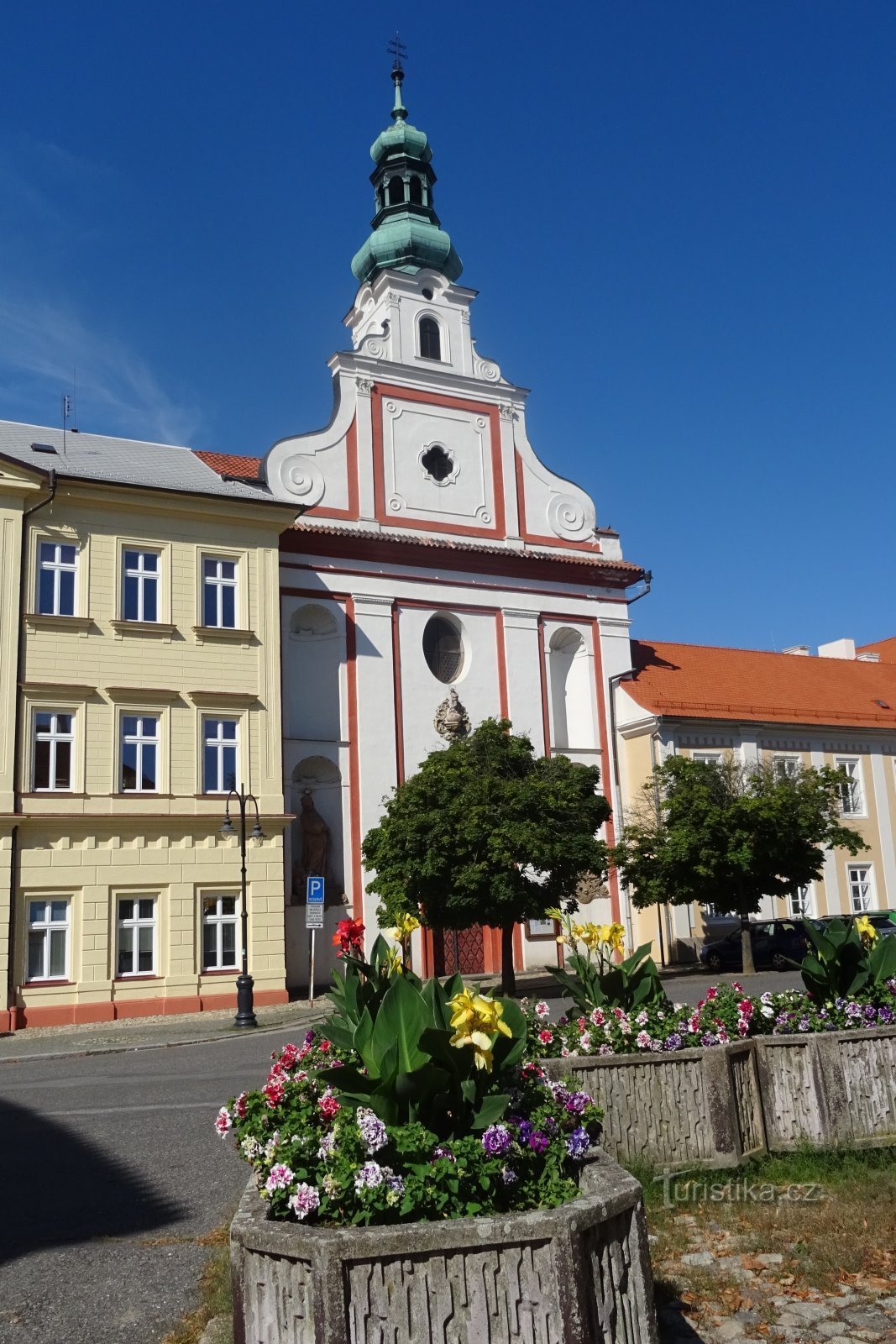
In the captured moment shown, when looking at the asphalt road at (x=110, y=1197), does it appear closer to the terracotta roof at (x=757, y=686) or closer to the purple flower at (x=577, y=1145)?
the purple flower at (x=577, y=1145)

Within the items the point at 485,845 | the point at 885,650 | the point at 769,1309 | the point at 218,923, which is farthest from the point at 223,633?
the point at 885,650

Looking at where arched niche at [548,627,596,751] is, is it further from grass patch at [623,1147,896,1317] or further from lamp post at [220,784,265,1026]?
grass patch at [623,1147,896,1317]

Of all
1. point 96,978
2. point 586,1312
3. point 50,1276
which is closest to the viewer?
point 586,1312

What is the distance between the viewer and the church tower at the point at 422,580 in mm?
27922

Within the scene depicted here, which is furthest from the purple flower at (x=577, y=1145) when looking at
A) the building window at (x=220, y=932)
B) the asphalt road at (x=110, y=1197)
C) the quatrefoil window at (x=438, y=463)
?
the quatrefoil window at (x=438, y=463)

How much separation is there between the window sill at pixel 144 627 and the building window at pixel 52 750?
210 cm

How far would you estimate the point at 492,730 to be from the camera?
81.7 ft

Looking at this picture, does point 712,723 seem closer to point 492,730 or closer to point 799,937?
point 799,937

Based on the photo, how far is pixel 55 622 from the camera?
22.7m

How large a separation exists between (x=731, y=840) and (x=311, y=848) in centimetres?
964

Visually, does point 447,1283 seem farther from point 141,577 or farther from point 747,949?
point 747,949

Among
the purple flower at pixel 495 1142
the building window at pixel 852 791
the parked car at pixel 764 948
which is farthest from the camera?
the building window at pixel 852 791

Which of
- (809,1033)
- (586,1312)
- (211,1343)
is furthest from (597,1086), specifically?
(586,1312)

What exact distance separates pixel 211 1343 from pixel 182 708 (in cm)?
1965
